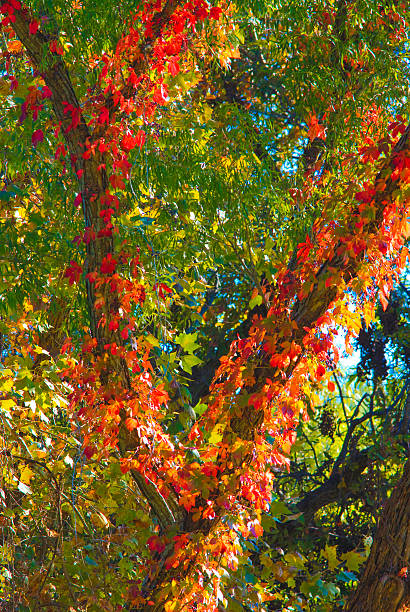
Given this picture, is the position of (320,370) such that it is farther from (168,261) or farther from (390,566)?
(168,261)

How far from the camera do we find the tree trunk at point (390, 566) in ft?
9.62

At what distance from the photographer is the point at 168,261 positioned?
12.6 feet

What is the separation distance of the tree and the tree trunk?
0.57 m

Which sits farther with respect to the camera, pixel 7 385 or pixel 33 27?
pixel 7 385

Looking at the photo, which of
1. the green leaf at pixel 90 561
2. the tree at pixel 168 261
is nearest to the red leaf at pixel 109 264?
the tree at pixel 168 261

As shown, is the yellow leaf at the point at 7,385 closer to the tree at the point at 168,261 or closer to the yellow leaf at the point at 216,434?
the tree at the point at 168,261

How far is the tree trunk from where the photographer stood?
2934 mm

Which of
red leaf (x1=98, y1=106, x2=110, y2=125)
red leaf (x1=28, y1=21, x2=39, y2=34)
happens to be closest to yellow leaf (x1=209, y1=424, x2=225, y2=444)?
red leaf (x1=98, y1=106, x2=110, y2=125)

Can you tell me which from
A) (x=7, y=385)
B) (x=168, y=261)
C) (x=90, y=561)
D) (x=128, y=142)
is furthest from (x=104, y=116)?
(x=90, y=561)

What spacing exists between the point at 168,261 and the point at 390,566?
2022 millimetres

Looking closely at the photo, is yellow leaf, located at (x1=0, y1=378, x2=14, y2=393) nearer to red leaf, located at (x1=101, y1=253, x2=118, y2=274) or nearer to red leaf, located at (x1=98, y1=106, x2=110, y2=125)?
red leaf, located at (x1=101, y1=253, x2=118, y2=274)

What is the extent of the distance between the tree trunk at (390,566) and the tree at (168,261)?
57 centimetres

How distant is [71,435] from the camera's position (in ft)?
13.4

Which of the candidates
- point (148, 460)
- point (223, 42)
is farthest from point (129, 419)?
point (223, 42)
